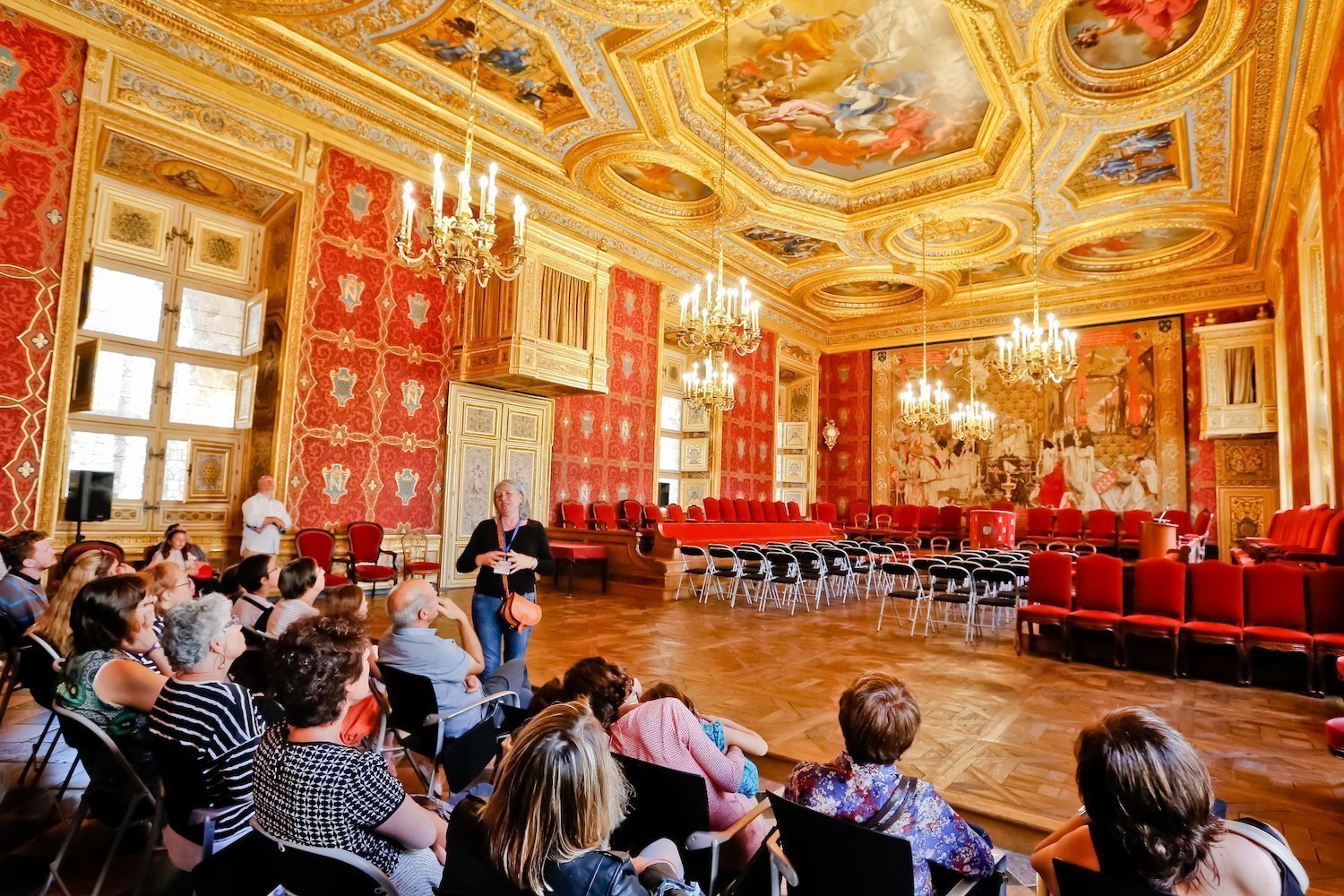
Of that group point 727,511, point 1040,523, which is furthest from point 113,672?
point 1040,523

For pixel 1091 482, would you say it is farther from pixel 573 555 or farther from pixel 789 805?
pixel 789 805

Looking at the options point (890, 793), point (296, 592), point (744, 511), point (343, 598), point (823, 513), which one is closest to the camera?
point (890, 793)

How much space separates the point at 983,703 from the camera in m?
4.11

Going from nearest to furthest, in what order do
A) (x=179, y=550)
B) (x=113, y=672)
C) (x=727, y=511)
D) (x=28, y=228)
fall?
(x=113, y=672)
(x=179, y=550)
(x=28, y=228)
(x=727, y=511)

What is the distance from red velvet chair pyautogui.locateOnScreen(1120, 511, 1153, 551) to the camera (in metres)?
12.2

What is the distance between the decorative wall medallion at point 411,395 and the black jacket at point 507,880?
780 centimetres

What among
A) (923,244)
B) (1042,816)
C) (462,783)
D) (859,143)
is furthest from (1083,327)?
(462,783)

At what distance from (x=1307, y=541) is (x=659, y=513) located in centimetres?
752

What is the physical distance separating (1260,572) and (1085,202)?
24.9 feet

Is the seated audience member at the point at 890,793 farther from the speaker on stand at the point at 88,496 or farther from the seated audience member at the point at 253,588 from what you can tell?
the speaker on stand at the point at 88,496

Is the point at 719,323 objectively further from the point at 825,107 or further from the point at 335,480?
the point at 335,480

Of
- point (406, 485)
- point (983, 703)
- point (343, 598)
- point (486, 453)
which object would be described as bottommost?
point (983, 703)

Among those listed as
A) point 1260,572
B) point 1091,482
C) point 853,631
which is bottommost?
point 853,631

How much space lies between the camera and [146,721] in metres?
2.18
